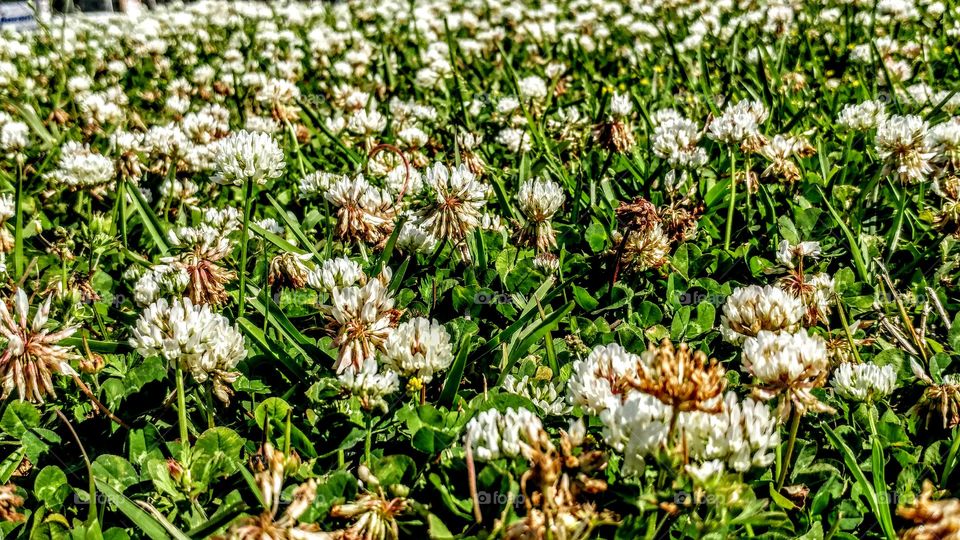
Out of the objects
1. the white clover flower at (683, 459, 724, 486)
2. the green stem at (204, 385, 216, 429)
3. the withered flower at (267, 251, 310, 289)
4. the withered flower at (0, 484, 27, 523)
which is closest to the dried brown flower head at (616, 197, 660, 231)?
the withered flower at (267, 251, 310, 289)

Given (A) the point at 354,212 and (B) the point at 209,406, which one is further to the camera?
(A) the point at 354,212

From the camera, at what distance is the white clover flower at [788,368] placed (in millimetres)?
1292

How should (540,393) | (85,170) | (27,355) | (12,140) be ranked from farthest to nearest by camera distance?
1. (12,140)
2. (85,170)
3. (540,393)
4. (27,355)

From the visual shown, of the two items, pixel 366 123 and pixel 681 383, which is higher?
pixel 681 383

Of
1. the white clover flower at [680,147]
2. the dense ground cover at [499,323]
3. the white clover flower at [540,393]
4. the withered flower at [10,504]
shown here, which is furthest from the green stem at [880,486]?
the withered flower at [10,504]

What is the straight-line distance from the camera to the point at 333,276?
5.81ft

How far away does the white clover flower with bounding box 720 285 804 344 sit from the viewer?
1.54 meters

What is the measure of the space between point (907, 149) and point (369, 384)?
1.50m

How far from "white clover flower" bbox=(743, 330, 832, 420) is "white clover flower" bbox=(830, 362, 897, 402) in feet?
1.08

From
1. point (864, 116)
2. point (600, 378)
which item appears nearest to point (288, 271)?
point (600, 378)

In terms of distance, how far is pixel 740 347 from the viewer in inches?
71.7

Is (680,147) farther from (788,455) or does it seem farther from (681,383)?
(681,383)

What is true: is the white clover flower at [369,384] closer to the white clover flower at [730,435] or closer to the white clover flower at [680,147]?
the white clover flower at [730,435]

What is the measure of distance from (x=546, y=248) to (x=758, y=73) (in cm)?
175
